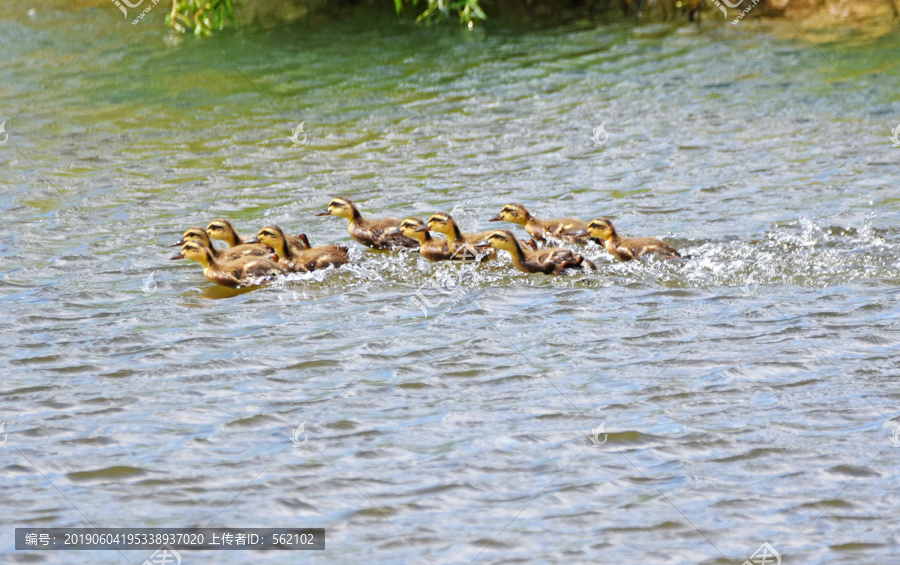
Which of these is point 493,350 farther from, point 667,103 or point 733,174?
point 667,103

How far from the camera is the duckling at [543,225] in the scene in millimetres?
9812

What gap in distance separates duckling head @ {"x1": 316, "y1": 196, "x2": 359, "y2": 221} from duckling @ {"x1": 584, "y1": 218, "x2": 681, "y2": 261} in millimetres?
2353

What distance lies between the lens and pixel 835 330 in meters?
7.59

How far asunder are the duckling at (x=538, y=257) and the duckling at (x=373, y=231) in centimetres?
108

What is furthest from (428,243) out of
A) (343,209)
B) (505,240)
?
(343,209)

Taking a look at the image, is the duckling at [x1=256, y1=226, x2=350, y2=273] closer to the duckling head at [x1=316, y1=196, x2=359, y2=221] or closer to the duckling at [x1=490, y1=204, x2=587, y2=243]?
the duckling head at [x1=316, y1=196, x2=359, y2=221]

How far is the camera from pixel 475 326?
8086mm

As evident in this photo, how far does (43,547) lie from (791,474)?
4151 mm

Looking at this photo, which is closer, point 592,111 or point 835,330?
point 835,330

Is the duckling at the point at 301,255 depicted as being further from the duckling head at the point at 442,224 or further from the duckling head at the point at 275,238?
the duckling head at the point at 442,224

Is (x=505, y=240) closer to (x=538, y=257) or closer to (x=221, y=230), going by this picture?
(x=538, y=257)

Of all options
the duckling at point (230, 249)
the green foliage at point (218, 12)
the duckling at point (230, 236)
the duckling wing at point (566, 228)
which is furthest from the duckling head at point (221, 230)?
the green foliage at point (218, 12)

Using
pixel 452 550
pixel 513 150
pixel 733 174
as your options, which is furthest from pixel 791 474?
pixel 513 150

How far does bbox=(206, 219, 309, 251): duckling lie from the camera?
31.7 feet
